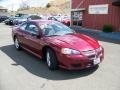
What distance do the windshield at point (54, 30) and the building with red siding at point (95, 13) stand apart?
1039 centimetres

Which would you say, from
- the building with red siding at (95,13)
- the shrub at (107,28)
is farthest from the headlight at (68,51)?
the shrub at (107,28)

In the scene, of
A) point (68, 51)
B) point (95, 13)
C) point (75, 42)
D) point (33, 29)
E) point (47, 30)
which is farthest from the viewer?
point (95, 13)

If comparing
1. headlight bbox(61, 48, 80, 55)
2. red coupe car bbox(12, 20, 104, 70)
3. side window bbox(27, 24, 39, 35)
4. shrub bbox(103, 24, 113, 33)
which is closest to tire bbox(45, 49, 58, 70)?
red coupe car bbox(12, 20, 104, 70)

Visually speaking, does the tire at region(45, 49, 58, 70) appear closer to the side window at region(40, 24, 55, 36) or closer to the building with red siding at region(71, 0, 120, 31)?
the side window at region(40, 24, 55, 36)

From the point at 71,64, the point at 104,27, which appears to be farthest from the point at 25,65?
the point at 104,27

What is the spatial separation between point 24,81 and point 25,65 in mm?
1641

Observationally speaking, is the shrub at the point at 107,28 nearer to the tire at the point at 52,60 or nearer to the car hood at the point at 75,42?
the car hood at the point at 75,42

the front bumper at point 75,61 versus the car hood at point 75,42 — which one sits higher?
the car hood at point 75,42

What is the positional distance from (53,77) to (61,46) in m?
0.91

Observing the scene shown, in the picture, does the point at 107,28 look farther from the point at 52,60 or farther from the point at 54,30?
the point at 52,60

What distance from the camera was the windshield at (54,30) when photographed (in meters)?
7.83

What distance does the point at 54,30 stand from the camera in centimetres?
800

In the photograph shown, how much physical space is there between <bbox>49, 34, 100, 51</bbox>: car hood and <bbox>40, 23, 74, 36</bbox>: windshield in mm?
375

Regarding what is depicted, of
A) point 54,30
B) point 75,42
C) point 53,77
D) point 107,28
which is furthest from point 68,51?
point 107,28
